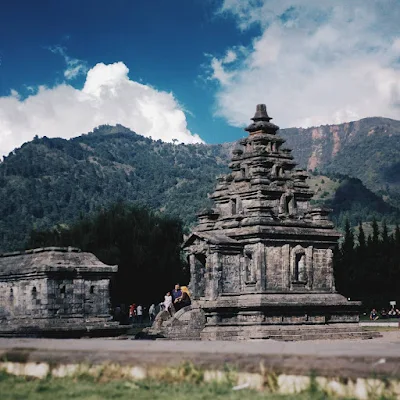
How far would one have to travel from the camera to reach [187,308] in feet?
114

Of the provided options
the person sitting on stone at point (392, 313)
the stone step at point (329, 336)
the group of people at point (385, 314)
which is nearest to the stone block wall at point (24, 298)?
the stone step at point (329, 336)

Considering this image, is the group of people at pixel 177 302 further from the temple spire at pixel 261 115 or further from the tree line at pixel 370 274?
the tree line at pixel 370 274

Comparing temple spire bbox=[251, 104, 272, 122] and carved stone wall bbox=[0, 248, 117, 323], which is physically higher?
temple spire bbox=[251, 104, 272, 122]

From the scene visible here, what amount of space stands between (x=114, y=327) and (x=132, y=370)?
22225mm

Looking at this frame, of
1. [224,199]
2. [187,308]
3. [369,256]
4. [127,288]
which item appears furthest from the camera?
[369,256]

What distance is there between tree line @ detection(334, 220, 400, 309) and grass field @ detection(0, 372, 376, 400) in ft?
198

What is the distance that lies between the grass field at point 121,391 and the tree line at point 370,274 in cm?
6035

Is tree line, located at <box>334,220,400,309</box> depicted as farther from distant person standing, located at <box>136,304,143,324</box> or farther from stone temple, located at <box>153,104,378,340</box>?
stone temple, located at <box>153,104,378,340</box>

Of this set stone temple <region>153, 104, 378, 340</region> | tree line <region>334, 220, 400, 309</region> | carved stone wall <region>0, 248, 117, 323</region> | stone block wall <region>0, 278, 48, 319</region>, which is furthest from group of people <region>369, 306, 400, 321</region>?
stone block wall <region>0, 278, 48, 319</region>

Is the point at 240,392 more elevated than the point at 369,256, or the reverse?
the point at 369,256

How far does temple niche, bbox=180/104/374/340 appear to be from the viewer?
111ft

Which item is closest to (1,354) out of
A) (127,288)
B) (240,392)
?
(240,392)

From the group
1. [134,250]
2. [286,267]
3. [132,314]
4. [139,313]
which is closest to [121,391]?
[286,267]

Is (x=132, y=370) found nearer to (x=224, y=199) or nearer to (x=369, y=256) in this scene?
(x=224, y=199)
